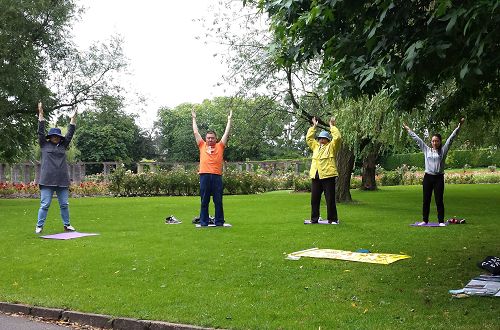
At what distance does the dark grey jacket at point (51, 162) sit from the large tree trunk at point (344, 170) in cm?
1091

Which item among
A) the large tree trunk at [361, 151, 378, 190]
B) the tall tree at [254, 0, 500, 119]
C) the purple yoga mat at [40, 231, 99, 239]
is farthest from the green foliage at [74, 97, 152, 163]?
the tall tree at [254, 0, 500, 119]

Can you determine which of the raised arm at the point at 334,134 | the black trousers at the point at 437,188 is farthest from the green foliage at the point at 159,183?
the black trousers at the point at 437,188

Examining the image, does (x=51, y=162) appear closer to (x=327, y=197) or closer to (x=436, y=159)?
(x=327, y=197)

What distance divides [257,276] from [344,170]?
44.0 ft

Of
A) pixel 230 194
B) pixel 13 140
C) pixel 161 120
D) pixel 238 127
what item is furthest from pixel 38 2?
pixel 161 120

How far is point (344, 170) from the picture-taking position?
1962cm

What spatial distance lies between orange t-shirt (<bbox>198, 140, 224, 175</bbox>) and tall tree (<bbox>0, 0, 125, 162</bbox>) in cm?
1048

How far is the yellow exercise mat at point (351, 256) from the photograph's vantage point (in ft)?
24.6

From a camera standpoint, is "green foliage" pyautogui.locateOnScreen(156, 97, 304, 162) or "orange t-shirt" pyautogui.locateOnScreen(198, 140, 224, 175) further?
"green foliage" pyautogui.locateOnScreen(156, 97, 304, 162)

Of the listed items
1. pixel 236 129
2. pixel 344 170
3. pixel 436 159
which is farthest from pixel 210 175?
pixel 236 129

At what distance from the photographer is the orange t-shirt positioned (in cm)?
1216

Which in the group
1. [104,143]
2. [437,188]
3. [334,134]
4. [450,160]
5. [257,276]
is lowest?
[257,276]

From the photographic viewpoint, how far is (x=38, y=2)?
19984 millimetres

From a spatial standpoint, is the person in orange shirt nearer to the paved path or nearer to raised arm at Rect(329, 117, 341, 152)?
raised arm at Rect(329, 117, 341, 152)
